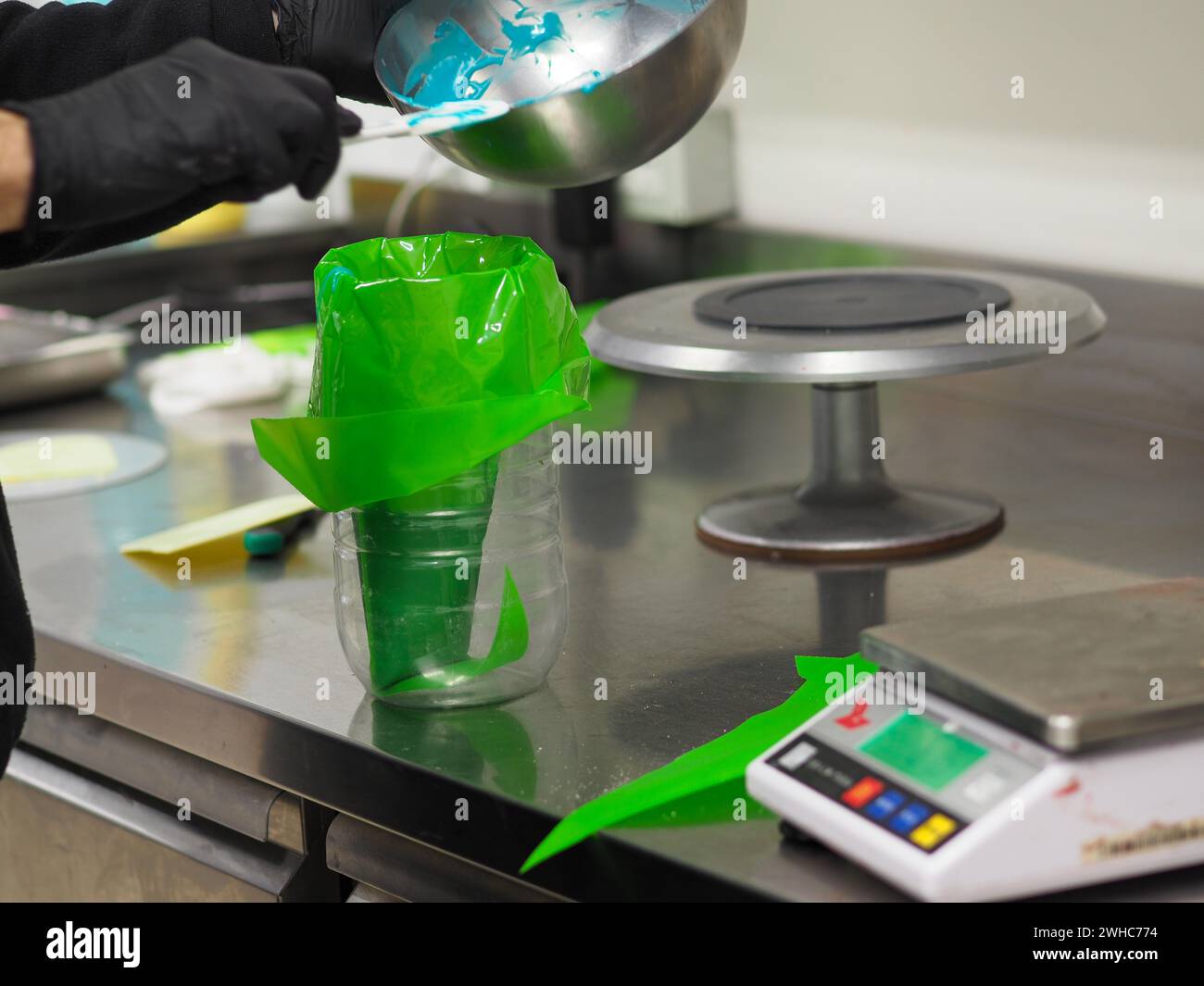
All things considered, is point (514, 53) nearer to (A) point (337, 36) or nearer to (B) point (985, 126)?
(A) point (337, 36)

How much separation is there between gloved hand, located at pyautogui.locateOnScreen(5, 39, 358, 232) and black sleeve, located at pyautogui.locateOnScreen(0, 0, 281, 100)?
390mm

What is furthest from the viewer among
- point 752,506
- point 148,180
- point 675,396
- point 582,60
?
point 675,396

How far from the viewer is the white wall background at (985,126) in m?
1.67

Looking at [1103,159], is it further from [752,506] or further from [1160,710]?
[1160,710]

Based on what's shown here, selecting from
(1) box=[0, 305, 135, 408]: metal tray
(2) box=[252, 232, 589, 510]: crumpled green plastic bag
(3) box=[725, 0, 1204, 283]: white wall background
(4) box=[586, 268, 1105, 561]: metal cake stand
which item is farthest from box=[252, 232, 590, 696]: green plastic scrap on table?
(1) box=[0, 305, 135, 408]: metal tray

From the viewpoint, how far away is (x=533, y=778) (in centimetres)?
99

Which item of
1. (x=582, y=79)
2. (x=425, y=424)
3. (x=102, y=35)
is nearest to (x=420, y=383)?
(x=425, y=424)

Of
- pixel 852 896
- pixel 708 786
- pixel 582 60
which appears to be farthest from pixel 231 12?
pixel 852 896

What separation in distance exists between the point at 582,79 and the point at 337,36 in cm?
29

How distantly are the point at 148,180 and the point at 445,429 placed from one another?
24 centimetres

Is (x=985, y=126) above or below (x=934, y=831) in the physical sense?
above

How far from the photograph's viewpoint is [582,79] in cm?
110

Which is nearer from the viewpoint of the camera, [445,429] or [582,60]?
[445,429]

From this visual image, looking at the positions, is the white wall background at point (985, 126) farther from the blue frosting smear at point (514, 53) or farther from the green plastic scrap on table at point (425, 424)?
the green plastic scrap on table at point (425, 424)
